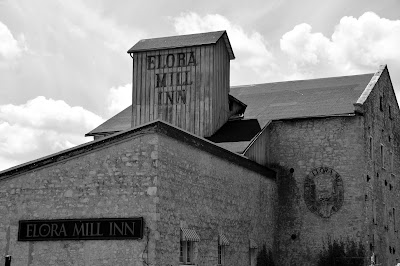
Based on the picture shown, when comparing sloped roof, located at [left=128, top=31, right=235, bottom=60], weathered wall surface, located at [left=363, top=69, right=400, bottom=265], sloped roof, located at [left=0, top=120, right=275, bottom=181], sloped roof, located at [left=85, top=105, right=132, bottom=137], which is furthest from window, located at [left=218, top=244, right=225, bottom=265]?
sloped roof, located at [left=85, top=105, right=132, bottom=137]

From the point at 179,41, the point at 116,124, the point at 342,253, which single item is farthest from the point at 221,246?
the point at 116,124

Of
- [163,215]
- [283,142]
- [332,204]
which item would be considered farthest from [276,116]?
[163,215]

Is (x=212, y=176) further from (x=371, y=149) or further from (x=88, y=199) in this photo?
(x=371, y=149)

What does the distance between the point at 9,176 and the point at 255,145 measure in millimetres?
11421

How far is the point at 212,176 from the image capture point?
80.5ft

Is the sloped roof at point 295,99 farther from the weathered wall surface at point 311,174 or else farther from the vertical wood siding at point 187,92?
the vertical wood siding at point 187,92

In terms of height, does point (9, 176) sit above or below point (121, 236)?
above

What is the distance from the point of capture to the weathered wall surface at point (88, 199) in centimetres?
2061

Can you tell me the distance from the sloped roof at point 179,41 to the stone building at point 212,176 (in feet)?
0.27

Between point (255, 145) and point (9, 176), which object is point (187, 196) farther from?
point (255, 145)

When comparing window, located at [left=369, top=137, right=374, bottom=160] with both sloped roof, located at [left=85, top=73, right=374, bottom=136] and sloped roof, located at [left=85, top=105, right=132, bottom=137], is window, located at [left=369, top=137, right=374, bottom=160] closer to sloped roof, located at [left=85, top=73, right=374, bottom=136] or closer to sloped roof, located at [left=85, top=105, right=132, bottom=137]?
sloped roof, located at [left=85, top=73, right=374, bottom=136]

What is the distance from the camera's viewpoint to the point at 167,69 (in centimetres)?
3238

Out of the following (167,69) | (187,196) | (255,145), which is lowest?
(187,196)

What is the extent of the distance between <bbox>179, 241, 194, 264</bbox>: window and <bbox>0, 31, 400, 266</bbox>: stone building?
0.15 feet
